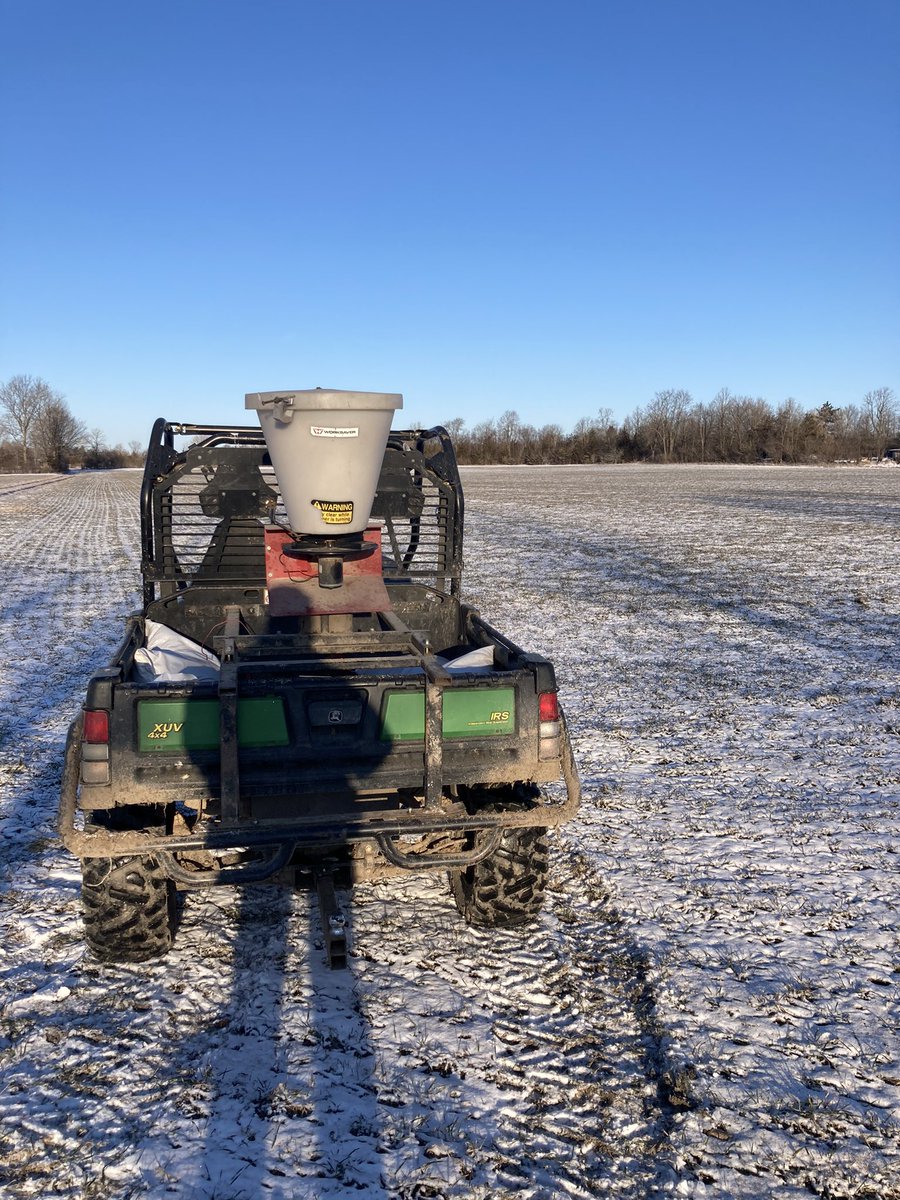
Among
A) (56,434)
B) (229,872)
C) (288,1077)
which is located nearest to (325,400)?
(229,872)

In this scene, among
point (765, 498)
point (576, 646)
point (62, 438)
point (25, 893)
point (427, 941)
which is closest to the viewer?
point (427, 941)

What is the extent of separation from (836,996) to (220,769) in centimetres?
256

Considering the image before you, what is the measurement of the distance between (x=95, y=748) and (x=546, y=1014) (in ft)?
6.41

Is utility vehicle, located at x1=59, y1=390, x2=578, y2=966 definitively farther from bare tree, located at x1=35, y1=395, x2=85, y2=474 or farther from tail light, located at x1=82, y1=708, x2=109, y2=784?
bare tree, located at x1=35, y1=395, x2=85, y2=474

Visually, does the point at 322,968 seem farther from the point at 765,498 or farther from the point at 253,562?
the point at 765,498

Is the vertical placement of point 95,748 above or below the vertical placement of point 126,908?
above

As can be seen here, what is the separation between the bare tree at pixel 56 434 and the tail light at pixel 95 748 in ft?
284

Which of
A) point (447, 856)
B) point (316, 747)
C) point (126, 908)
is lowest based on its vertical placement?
point (126, 908)

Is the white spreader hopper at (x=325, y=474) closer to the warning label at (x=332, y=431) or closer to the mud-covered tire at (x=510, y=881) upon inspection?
the warning label at (x=332, y=431)

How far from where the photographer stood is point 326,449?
391cm

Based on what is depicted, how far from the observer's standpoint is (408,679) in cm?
345

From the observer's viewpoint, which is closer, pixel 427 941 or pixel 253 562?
pixel 427 941

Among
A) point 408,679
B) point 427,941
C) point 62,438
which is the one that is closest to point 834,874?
point 427,941

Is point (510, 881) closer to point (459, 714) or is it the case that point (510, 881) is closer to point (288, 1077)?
point (459, 714)
